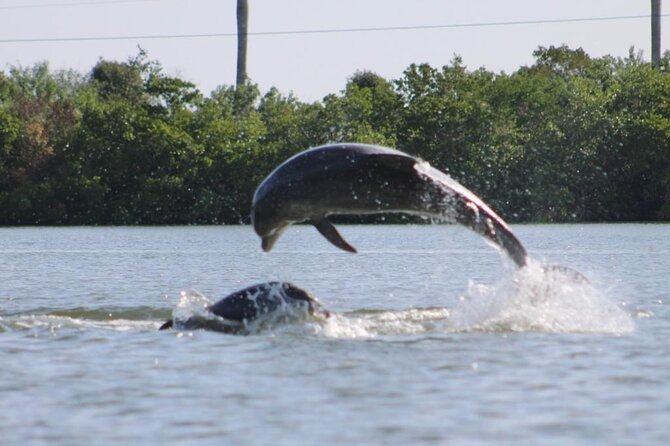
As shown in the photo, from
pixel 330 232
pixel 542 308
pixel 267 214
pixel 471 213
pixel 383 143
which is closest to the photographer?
pixel 471 213

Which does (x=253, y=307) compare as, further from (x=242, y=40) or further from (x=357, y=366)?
(x=242, y=40)

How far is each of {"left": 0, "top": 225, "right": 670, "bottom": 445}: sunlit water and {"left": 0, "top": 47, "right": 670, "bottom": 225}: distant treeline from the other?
1748 inches

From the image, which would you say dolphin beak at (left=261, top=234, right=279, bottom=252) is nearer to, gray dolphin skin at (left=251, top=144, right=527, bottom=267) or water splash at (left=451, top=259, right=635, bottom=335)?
gray dolphin skin at (left=251, top=144, right=527, bottom=267)

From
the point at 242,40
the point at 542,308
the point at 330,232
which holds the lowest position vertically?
the point at 542,308

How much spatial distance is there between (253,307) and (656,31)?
7600 centimetres

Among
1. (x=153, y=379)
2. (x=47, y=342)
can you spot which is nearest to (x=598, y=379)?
(x=153, y=379)

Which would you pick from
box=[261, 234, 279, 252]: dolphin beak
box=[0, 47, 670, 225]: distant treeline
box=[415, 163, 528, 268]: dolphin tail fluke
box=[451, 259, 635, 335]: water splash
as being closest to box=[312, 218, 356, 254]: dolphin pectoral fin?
box=[261, 234, 279, 252]: dolphin beak

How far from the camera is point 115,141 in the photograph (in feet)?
244

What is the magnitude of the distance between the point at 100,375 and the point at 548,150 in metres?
59.9

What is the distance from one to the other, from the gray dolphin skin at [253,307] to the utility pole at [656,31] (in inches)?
2882

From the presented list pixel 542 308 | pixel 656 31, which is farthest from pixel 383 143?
pixel 542 308

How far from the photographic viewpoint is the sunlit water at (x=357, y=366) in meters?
10.7

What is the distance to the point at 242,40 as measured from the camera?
89.9m

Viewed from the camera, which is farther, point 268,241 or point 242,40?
point 242,40
